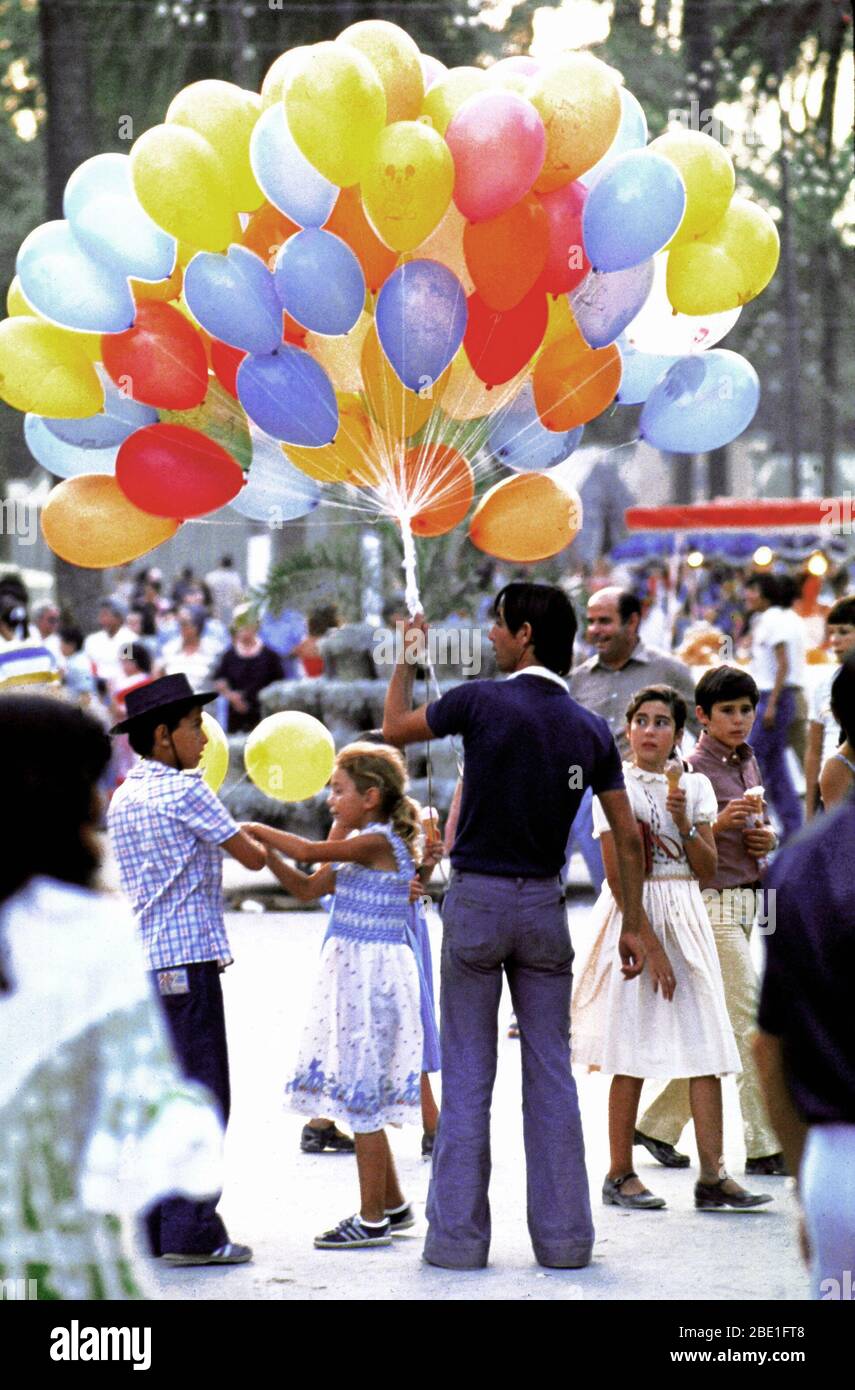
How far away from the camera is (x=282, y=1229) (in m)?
5.62

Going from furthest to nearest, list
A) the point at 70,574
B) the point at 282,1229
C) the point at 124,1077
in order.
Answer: the point at 70,574 < the point at 282,1229 < the point at 124,1077

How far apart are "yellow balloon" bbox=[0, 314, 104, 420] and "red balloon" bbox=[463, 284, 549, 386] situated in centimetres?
Result: 121

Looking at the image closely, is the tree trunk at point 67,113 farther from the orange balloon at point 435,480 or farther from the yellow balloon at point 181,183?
the yellow balloon at point 181,183

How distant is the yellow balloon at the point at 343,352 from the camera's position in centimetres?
638

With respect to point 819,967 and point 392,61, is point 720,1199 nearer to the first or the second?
point 819,967

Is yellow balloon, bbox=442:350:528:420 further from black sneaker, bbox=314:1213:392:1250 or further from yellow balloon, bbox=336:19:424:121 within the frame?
black sneaker, bbox=314:1213:392:1250

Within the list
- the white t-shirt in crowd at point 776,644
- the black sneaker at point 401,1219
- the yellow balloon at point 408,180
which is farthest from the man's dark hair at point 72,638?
the black sneaker at point 401,1219

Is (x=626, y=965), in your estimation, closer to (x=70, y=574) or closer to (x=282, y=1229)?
(x=282, y=1229)

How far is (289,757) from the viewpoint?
6.07 metres

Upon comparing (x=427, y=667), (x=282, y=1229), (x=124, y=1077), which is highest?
(x=427, y=667)

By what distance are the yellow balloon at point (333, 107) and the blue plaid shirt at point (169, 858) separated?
1842mm

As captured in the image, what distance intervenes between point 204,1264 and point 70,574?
47.6 feet

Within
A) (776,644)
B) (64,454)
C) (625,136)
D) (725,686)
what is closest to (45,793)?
(725,686)
